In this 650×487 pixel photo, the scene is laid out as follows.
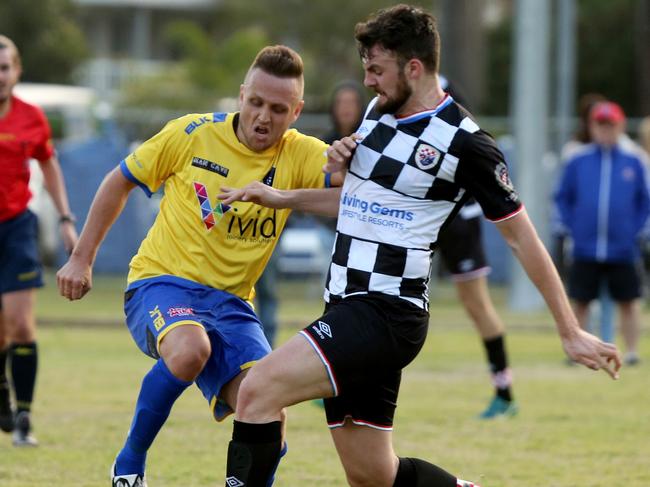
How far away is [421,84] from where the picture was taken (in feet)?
17.0

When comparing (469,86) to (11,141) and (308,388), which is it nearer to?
(11,141)

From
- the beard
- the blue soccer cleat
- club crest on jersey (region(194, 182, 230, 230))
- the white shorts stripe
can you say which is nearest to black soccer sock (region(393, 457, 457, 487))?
the white shorts stripe

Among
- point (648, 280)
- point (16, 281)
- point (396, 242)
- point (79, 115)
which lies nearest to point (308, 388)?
point (396, 242)

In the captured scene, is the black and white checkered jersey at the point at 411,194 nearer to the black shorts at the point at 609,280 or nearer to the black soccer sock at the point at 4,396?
the black soccer sock at the point at 4,396

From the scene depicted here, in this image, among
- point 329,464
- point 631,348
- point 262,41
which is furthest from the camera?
point 262,41

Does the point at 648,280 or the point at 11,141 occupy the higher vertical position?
the point at 11,141

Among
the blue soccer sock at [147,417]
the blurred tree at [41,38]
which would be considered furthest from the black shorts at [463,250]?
the blurred tree at [41,38]

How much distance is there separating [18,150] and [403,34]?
134 inches

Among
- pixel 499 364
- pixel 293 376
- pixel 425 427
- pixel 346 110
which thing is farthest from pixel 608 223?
pixel 293 376

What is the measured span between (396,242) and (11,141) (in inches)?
134

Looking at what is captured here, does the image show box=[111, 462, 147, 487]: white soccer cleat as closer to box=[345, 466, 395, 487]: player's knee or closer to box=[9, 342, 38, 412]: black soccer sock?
box=[345, 466, 395, 487]: player's knee

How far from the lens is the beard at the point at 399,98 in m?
5.16

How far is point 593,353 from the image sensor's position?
495cm

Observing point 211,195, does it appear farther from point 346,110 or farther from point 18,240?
point 346,110
